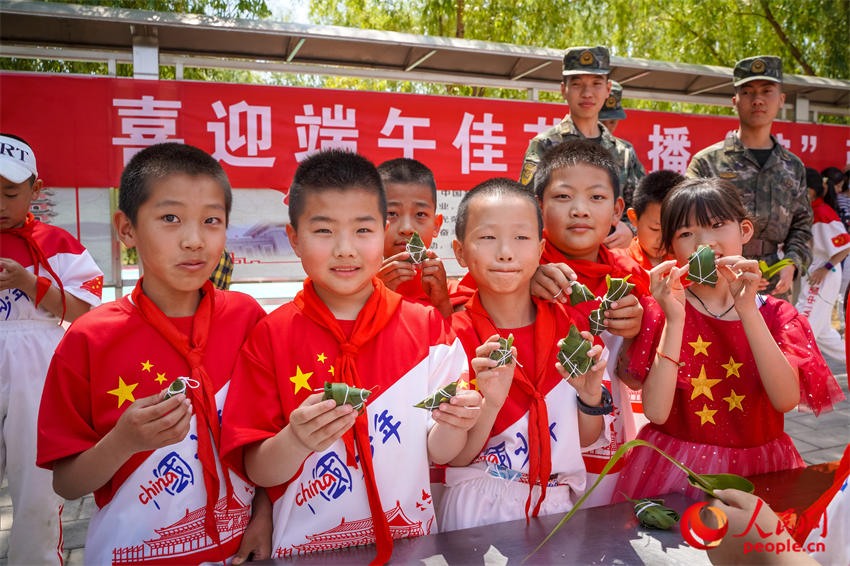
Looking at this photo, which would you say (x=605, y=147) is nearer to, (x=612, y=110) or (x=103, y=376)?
(x=612, y=110)

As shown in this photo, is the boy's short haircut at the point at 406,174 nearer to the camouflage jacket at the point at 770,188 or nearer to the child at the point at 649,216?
the child at the point at 649,216

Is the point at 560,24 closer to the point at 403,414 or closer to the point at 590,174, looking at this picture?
the point at 590,174

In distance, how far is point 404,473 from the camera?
1.68 meters

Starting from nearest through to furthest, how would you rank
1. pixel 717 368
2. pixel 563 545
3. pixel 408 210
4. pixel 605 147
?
pixel 563 545
pixel 717 368
pixel 408 210
pixel 605 147

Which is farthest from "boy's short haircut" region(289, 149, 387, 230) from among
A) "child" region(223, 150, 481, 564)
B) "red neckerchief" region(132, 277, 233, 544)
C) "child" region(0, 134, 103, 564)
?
"child" region(0, 134, 103, 564)

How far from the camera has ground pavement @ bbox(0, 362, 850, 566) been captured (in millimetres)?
3115

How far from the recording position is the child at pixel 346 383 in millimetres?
1589

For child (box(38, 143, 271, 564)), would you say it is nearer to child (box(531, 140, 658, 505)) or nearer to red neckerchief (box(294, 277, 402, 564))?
red neckerchief (box(294, 277, 402, 564))

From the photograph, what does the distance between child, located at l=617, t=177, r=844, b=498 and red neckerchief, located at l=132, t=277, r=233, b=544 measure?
1.37 m

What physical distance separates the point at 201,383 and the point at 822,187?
7092 millimetres

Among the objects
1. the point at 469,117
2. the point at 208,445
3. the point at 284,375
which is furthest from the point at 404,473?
the point at 469,117

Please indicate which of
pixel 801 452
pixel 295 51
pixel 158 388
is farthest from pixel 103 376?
pixel 801 452

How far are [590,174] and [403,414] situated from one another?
123 centimetres

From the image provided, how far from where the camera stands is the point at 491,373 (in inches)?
60.9
